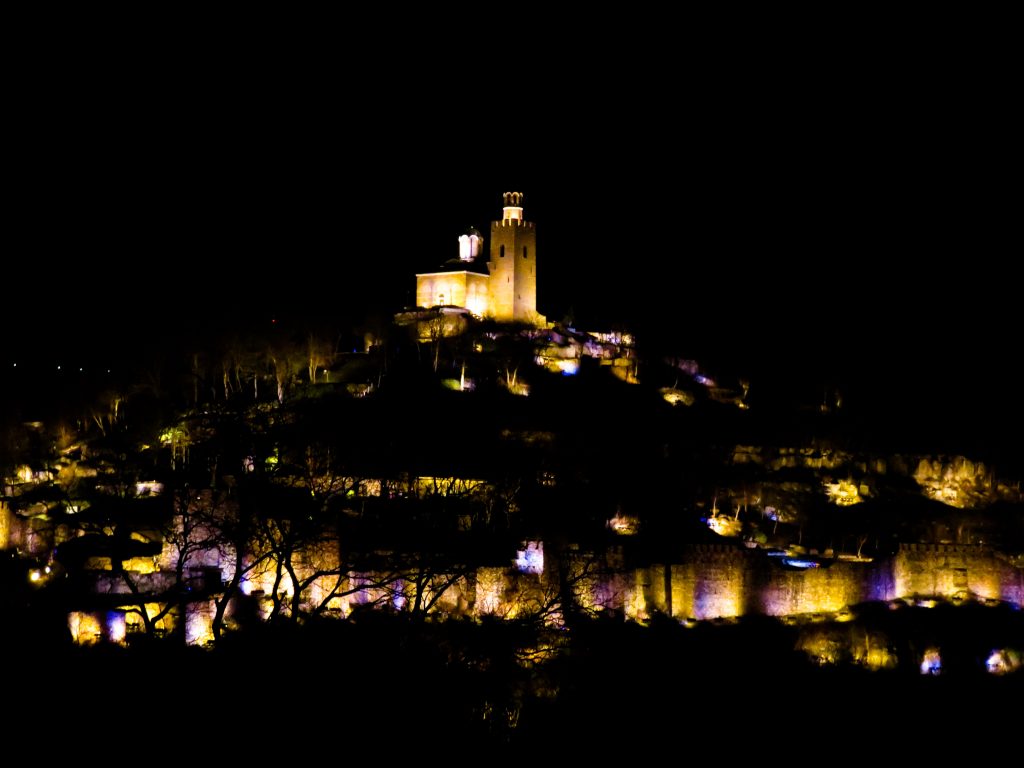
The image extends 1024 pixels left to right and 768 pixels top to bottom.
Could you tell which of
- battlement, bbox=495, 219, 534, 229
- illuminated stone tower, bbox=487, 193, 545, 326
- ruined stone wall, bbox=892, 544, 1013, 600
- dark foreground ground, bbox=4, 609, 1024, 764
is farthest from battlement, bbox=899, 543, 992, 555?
battlement, bbox=495, 219, 534, 229

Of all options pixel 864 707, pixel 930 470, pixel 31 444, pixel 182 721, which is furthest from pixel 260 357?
pixel 182 721

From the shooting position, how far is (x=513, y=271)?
68.4m

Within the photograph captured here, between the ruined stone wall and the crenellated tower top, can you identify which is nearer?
the ruined stone wall

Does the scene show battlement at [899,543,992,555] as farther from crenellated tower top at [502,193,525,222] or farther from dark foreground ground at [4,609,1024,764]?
crenellated tower top at [502,193,525,222]

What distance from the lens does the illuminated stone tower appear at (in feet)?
223

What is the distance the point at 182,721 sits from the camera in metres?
13.5

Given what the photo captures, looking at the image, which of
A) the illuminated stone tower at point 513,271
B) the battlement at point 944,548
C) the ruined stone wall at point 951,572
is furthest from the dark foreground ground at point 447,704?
the illuminated stone tower at point 513,271

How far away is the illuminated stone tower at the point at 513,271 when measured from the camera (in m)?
68.1

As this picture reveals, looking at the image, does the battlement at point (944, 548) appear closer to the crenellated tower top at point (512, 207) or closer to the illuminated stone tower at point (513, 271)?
the illuminated stone tower at point (513, 271)

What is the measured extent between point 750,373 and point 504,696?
6427 centimetres

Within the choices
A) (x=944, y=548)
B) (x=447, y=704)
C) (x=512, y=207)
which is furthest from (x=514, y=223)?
(x=447, y=704)

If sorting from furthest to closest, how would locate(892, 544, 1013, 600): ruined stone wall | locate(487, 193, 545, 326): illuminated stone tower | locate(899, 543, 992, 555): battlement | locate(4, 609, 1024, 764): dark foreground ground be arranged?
locate(487, 193, 545, 326): illuminated stone tower, locate(899, 543, 992, 555): battlement, locate(892, 544, 1013, 600): ruined stone wall, locate(4, 609, 1024, 764): dark foreground ground

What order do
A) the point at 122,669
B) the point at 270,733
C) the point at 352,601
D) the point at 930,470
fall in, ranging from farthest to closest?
the point at 930,470 → the point at 352,601 → the point at 122,669 → the point at 270,733

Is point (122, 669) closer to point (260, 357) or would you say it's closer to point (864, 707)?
point (864, 707)
